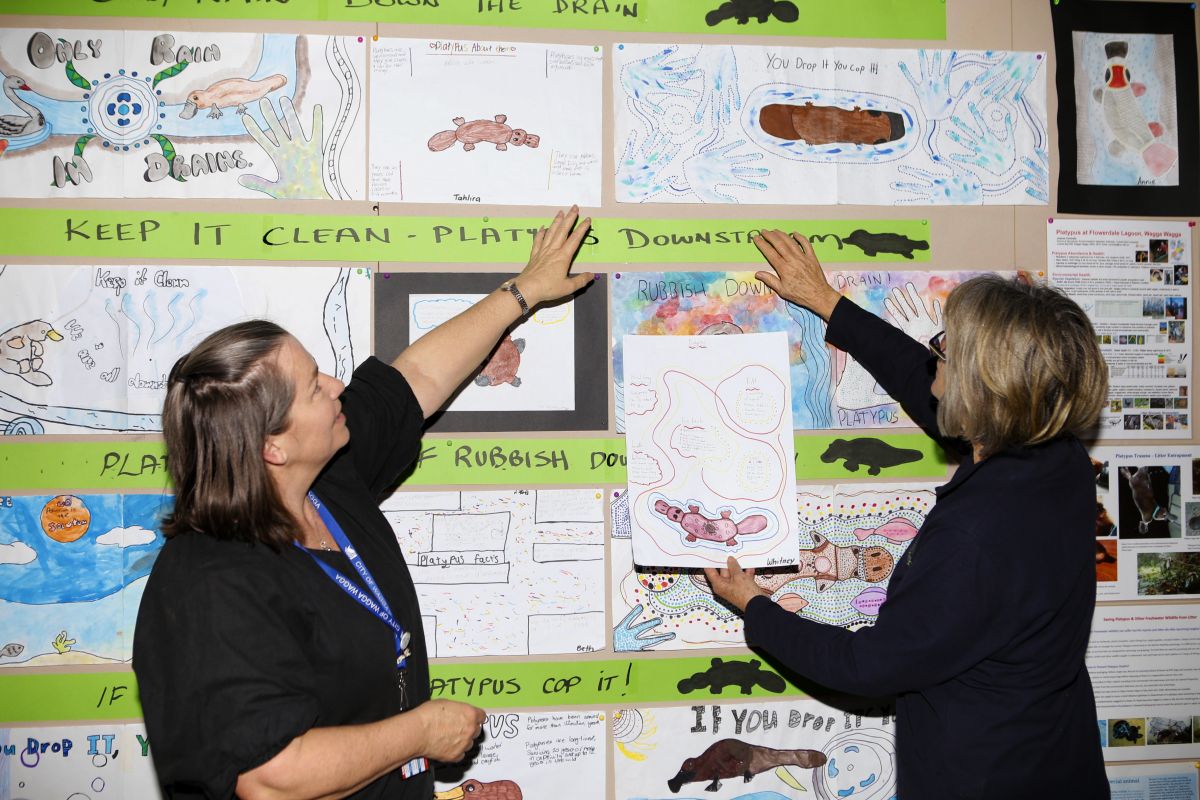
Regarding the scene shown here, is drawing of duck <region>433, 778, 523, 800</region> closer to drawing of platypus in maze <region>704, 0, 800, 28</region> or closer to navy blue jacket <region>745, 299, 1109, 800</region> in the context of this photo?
navy blue jacket <region>745, 299, 1109, 800</region>

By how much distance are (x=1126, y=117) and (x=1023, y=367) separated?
1181 millimetres

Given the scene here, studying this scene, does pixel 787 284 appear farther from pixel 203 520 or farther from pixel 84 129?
pixel 84 129

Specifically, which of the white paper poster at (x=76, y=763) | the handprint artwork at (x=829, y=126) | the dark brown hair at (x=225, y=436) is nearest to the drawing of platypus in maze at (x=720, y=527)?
the handprint artwork at (x=829, y=126)

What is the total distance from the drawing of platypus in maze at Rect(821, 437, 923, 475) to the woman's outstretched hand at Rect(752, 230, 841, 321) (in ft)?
1.12

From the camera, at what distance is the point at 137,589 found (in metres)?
1.92

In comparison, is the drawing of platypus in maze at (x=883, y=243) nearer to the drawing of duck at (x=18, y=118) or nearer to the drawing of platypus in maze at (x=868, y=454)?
the drawing of platypus in maze at (x=868, y=454)

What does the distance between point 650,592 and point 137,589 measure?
1279mm

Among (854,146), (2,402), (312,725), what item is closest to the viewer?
(312,725)

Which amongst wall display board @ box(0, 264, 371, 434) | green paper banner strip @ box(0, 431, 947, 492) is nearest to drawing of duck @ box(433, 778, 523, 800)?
green paper banner strip @ box(0, 431, 947, 492)

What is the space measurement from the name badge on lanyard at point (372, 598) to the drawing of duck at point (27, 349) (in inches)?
36.1

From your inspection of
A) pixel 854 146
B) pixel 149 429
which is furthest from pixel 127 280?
pixel 854 146

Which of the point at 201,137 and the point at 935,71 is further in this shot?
the point at 935,71

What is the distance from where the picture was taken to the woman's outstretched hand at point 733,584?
6.03 feet

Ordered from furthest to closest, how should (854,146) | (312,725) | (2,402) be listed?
(854,146), (2,402), (312,725)
